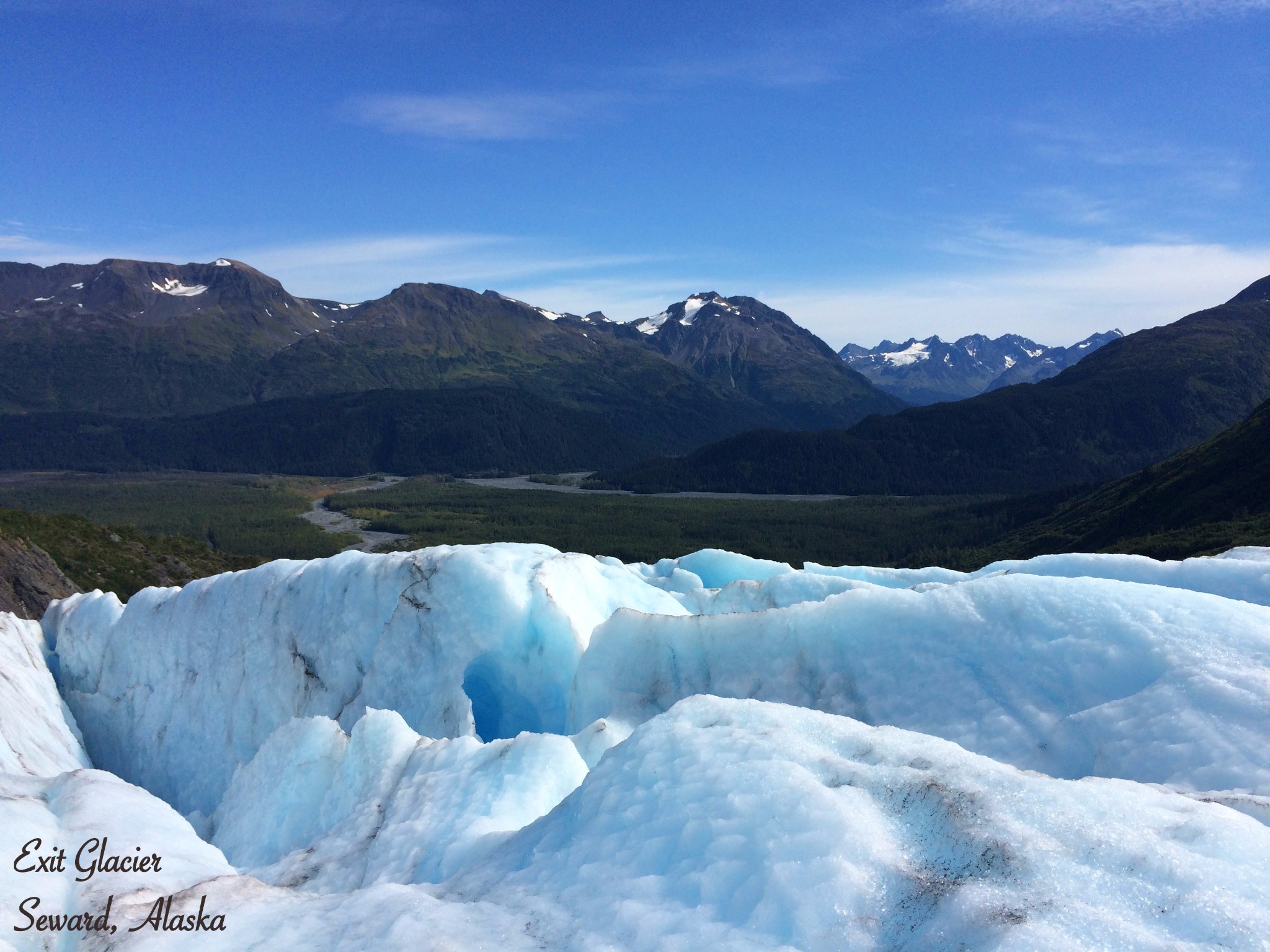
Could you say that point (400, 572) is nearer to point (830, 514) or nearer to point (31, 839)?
point (31, 839)

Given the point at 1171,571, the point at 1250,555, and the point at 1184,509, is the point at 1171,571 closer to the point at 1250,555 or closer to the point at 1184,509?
the point at 1250,555

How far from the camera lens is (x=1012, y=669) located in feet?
34.8

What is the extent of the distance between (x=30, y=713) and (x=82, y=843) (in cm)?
947

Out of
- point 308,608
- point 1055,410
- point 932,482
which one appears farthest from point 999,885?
point 1055,410

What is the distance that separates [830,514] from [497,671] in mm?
92360

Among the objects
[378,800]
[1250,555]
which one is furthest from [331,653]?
[1250,555]

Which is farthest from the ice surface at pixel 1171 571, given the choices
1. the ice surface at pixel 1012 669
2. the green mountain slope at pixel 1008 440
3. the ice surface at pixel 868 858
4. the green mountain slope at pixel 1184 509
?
the green mountain slope at pixel 1008 440

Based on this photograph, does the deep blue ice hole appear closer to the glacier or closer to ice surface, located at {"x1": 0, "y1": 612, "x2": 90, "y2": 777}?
the glacier

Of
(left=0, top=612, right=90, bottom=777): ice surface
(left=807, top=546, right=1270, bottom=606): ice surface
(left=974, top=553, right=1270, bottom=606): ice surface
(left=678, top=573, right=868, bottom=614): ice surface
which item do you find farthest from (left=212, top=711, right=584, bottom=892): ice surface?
(left=974, top=553, right=1270, bottom=606): ice surface

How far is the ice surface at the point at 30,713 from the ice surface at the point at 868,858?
370 inches

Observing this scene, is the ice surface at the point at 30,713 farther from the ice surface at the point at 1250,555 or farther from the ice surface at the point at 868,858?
the ice surface at the point at 1250,555

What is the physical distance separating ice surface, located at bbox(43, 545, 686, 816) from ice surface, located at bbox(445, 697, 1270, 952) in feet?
24.5

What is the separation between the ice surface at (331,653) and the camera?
Answer: 1517cm

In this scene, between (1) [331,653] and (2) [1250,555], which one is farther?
(1) [331,653]
